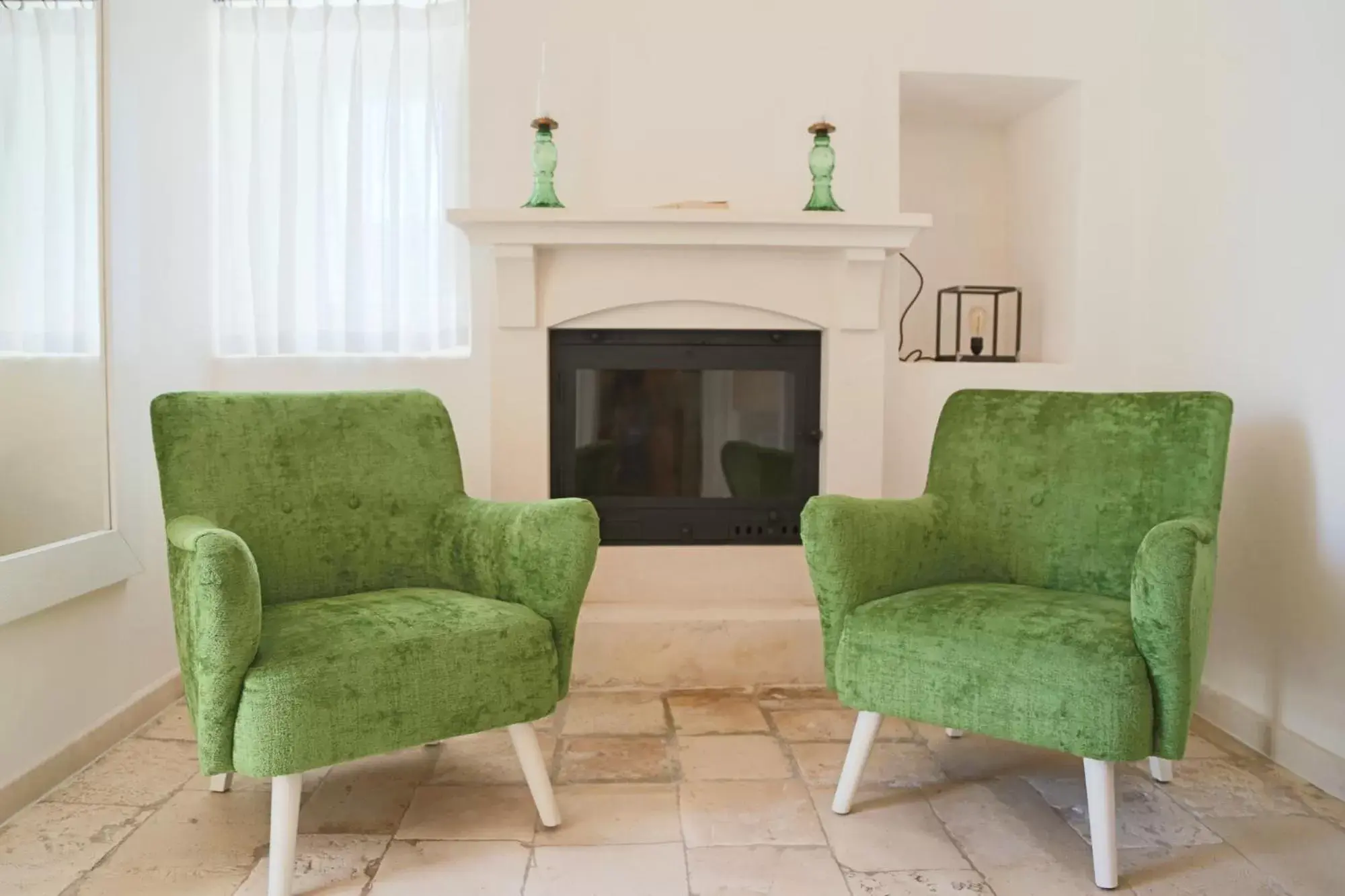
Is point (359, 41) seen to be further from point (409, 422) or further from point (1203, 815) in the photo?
point (1203, 815)

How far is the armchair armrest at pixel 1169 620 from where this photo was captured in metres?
1.63

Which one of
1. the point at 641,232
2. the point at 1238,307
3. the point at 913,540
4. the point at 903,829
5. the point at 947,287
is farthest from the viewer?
the point at 947,287

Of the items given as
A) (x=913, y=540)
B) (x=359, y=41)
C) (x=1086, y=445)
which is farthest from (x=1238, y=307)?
(x=359, y=41)

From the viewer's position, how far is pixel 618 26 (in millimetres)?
2904

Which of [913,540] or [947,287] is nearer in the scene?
[913,540]

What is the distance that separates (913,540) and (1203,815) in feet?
2.54

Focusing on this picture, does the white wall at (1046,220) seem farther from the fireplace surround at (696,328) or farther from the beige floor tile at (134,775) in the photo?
the beige floor tile at (134,775)

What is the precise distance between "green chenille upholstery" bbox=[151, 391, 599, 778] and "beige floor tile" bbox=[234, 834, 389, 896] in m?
0.23

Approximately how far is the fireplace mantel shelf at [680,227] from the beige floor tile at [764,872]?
164 cm

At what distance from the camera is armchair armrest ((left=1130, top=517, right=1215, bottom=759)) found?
163 cm

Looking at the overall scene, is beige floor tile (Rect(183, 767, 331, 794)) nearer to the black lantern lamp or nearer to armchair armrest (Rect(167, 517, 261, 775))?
armchair armrest (Rect(167, 517, 261, 775))

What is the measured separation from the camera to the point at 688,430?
2965 millimetres

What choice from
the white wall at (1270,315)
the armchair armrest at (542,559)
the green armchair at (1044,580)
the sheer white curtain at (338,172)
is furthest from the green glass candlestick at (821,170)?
the armchair armrest at (542,559)

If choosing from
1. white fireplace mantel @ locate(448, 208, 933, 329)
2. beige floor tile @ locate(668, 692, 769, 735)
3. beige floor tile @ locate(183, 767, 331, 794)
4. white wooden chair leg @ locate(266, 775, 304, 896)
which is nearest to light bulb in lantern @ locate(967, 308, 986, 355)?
white fireplace mantel @ locate(448, 208, 933, 329)
